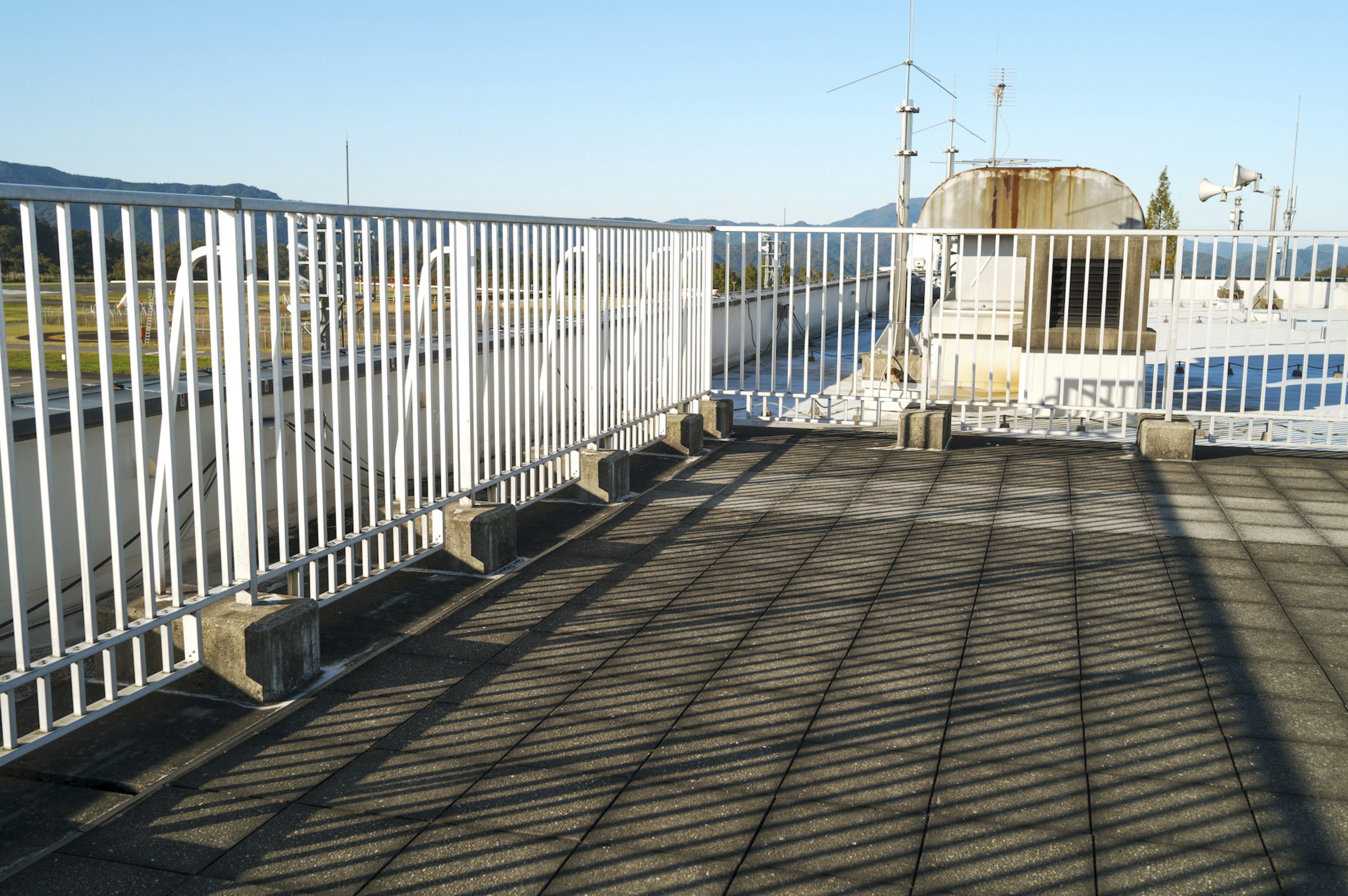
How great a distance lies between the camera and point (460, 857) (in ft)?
10.0

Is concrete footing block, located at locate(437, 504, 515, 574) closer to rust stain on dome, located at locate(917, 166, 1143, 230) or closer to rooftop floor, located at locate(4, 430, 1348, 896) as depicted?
rooftop floor, located at locate(4, 430, 1348, 896)

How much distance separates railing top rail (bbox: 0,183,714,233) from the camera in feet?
10.1

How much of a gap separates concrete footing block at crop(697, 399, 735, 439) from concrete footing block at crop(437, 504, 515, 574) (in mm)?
4459

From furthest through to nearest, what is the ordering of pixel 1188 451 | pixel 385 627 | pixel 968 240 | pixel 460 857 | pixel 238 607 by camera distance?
pixel 968 240 < pixel 1188 451 < pixel 385 627 < pixel 238 607 < pixel 460 857

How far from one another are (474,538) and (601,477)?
5.98 ft

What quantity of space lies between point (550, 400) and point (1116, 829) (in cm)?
488

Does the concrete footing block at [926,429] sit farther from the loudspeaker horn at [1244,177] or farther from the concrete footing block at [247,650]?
the loudspeaker horn at [1244,177]

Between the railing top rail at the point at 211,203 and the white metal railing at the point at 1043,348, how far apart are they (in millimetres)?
3681

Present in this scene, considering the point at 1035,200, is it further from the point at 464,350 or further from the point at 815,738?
the point at 815,738

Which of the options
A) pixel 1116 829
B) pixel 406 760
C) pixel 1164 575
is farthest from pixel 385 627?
pixel 1164 575

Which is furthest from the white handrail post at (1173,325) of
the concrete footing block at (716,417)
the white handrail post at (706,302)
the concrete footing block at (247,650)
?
the concrete footing block at (247,650)

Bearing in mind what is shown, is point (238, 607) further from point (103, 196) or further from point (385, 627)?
point (103, 196)

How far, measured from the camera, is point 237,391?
13.3 feet

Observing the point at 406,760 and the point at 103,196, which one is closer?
the point at 103,196
